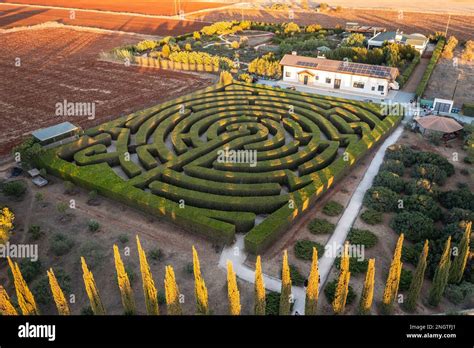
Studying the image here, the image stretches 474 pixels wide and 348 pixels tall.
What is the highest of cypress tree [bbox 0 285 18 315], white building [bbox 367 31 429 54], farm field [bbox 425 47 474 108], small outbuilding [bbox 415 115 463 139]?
white building [bbox 367 31 429 54]

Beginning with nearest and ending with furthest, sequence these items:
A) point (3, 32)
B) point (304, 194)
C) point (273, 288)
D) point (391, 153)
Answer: point (273, 288) < point (304, 194) < point (391, 153) < point (3, 32)

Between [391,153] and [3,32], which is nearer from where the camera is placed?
[391,153]

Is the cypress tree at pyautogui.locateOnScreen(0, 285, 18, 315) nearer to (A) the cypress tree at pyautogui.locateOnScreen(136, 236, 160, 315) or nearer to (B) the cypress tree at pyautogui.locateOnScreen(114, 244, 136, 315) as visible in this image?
(B) the cypress tree at pyautogui.locateOnScreen(114, 244, 136, 315)

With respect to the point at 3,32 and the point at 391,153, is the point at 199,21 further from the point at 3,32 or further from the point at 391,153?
the point at 391,153

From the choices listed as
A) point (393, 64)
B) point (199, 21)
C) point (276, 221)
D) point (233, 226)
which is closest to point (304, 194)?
point (276, 221)

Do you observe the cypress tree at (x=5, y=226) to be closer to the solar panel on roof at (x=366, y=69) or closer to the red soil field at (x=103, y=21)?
the solar panel on roof at (x=366, y=69)

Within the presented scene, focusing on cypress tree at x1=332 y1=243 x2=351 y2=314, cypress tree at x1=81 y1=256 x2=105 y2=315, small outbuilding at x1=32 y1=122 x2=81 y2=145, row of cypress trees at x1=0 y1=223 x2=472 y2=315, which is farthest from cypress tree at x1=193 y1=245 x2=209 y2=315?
→ small outbuilding at x1=32 y1=122 x2=81 y2=145

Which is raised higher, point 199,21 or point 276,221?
point 199,21
